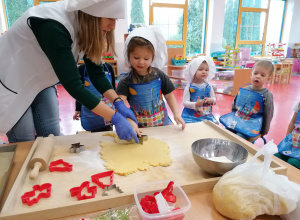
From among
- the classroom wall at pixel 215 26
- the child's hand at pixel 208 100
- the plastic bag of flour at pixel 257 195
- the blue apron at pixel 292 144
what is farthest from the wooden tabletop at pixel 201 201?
the classroom wall at pixel 215 26

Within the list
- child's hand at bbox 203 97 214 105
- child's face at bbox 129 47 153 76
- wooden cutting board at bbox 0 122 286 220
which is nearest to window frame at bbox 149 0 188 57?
child's hand at bbox 203 97 214 105

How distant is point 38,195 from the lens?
23.7 inches

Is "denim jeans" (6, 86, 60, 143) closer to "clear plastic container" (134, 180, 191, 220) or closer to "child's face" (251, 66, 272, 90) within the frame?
"clear plastic container" (134, 180, 191, 220)

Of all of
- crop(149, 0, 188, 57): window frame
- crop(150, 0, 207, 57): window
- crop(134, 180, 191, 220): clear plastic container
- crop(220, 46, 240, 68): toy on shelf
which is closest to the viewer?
crop(134, 180, 191, 220): clear plastic container

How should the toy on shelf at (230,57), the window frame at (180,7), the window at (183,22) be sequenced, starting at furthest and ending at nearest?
the window at (183,22)
the window frame at (180,7)
the toy on shelf at (230,57)

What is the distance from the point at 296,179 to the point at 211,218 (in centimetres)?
35

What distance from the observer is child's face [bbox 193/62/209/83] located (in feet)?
5.83

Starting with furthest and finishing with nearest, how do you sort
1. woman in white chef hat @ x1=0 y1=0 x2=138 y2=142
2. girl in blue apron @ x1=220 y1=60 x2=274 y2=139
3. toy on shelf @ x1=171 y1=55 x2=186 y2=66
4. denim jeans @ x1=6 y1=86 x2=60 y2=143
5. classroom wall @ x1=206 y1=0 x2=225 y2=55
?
classroom wall @ x1=206 y1=0 x2=225 y2=55 < toy on shelf @ x1=171 y1=55 x2=186 y2=66 < girl in blue apron @ x1=220 y1=60 x2=274 y2=139 < denim jeans @ x1=6 y1=86 x2=60 y2=143 < woman in white chef hat @ x1=0 y1=0 x2=138 y2=142

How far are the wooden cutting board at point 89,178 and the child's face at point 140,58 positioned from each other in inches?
15.6

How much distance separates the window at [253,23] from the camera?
590 centimetres

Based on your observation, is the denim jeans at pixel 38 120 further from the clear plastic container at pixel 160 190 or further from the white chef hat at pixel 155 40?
the clear plastic container at pixel 160 190

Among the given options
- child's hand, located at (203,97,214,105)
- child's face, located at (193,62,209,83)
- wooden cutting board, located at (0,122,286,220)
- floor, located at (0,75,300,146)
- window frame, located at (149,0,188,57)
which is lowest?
floor, located at (0,75,300,146)

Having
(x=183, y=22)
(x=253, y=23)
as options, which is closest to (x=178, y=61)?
(x=183, y=22)

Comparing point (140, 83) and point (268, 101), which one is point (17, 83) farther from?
point (268, 101)
